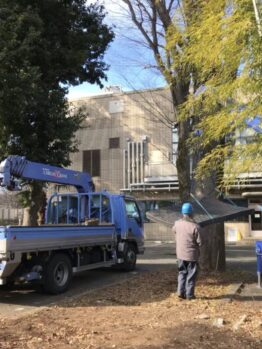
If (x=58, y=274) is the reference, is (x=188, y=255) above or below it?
above

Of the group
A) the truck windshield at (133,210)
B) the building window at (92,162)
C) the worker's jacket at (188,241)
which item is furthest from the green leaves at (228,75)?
the building window at (92,162)

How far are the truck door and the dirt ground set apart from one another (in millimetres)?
4323

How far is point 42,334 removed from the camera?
7000 millimetres

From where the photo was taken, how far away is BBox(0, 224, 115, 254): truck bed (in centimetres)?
952

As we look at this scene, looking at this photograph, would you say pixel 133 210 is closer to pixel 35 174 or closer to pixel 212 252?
pixel 212 252

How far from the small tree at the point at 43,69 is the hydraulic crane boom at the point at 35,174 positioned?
11.3 feet

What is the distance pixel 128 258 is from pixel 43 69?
24.9 feet

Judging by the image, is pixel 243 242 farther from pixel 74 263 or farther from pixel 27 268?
pixel 27 268

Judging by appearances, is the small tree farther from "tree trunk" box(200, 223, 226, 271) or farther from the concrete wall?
the concrete wall

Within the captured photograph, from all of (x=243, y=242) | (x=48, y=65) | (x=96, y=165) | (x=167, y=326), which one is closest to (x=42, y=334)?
(x=167, y=326)

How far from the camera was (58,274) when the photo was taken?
1115 cm

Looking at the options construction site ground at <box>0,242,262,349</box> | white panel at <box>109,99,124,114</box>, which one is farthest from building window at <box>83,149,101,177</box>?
construction site ground at <box>0,242,262,349</box>

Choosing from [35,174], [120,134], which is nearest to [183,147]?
[35,174]

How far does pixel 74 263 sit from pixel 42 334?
4.96 m
